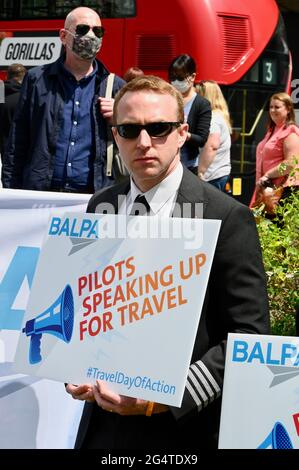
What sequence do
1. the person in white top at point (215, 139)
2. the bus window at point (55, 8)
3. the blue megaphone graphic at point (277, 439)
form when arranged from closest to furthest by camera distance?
the blue megaphone graphic at point (277, 439), the person in white top at point (215, 139), the bus window at point (55, 8)

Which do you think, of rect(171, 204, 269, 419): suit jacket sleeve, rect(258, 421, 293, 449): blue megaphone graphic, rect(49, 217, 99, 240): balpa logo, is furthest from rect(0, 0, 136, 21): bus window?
rect(258, 421, 293, 449): blue megaphone graphic

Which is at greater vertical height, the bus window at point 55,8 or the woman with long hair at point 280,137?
the bus window at point 55,8

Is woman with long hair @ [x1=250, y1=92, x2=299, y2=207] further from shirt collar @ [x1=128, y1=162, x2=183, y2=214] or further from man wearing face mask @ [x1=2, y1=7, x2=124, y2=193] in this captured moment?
shirt collar @ [x1=128, y1=162, x2=183, y2=214]

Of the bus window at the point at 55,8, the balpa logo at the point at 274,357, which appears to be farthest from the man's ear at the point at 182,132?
the bus window at the point at 55,8

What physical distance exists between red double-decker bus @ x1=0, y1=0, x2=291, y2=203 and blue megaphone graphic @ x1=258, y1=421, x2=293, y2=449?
10.4 meters

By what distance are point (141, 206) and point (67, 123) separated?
290 cm

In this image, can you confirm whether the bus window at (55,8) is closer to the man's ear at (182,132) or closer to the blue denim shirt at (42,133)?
the blue denim shirt at (42,133)

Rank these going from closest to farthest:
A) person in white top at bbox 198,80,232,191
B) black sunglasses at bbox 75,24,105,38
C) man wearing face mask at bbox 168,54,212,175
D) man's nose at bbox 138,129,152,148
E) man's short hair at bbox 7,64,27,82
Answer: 1. man's nose at bbox 138,129,152,148
2. black sunglasses at bbox 75,24,105,38
3. man wearing face mask at bbox 168,54,212,175
4. person in white top at bbox 198,80,232,191
5. man's short hair at bbox 7,64,27,82

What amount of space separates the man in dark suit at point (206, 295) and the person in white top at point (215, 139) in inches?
229

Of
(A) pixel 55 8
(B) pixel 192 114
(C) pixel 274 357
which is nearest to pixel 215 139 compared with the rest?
(B) pixel 192 114

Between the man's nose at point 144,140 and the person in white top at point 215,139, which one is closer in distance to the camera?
the man's nose at point 144,140

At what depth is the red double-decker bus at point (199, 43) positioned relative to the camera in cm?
1284

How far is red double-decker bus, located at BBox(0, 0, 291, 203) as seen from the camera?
12.8 meters

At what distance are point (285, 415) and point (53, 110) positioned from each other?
349 cm
